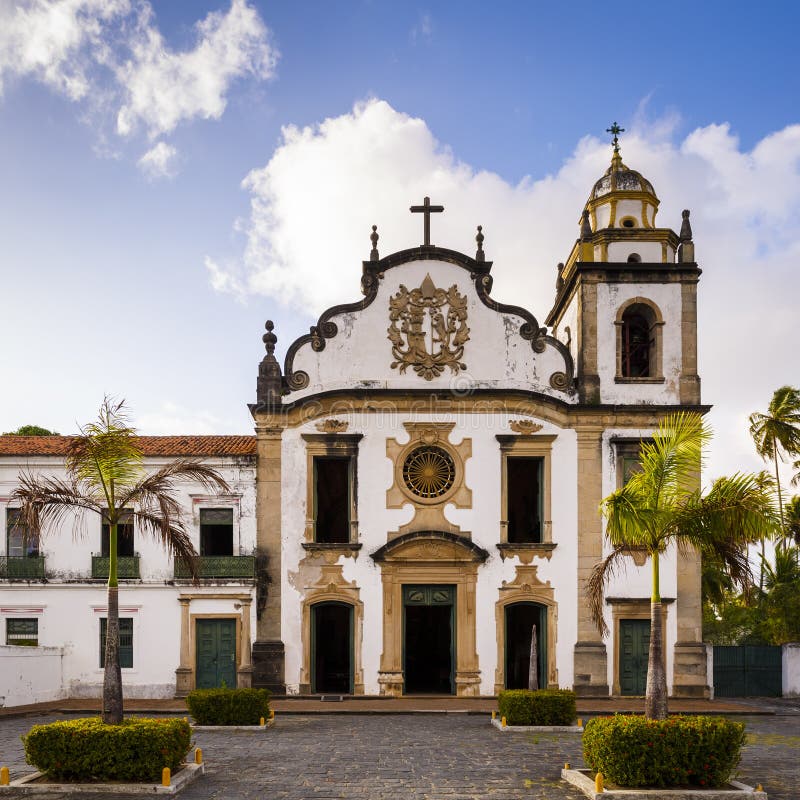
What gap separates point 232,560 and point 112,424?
30.6 ft

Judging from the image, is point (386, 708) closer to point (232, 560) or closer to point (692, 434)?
point (232, 560)

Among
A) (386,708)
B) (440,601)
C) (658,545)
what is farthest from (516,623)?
(658,545)

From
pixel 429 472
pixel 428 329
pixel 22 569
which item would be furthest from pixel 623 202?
pixel 22 569

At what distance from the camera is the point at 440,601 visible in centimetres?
2167

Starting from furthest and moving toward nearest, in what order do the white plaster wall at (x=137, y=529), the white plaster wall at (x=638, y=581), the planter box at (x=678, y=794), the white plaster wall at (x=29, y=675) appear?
the white plaster wall at (x=137, y=529) < the white plaster wall at (x=638, y=581) < the white plaster wall at (x=29, y=675) < the planter box at (x=678, y=794)

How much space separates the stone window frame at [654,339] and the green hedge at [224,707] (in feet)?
40.2

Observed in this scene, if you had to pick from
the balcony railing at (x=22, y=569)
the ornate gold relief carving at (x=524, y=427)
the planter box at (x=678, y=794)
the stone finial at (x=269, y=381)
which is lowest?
the planter box at (x=678, y=794)

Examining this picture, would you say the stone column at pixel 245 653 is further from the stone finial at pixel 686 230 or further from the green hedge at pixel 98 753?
the stone finial at pixel 686 230

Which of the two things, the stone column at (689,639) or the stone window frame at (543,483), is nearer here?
the stone column at (689,639)

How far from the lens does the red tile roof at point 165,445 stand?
22031 mm

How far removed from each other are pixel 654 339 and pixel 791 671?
9756mm

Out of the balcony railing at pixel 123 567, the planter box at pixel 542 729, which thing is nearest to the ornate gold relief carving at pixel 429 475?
the planter box at pixel 542 729

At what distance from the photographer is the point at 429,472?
2209 centimetres

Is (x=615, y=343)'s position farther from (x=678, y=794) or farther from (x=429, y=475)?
(x=678, y=794)
